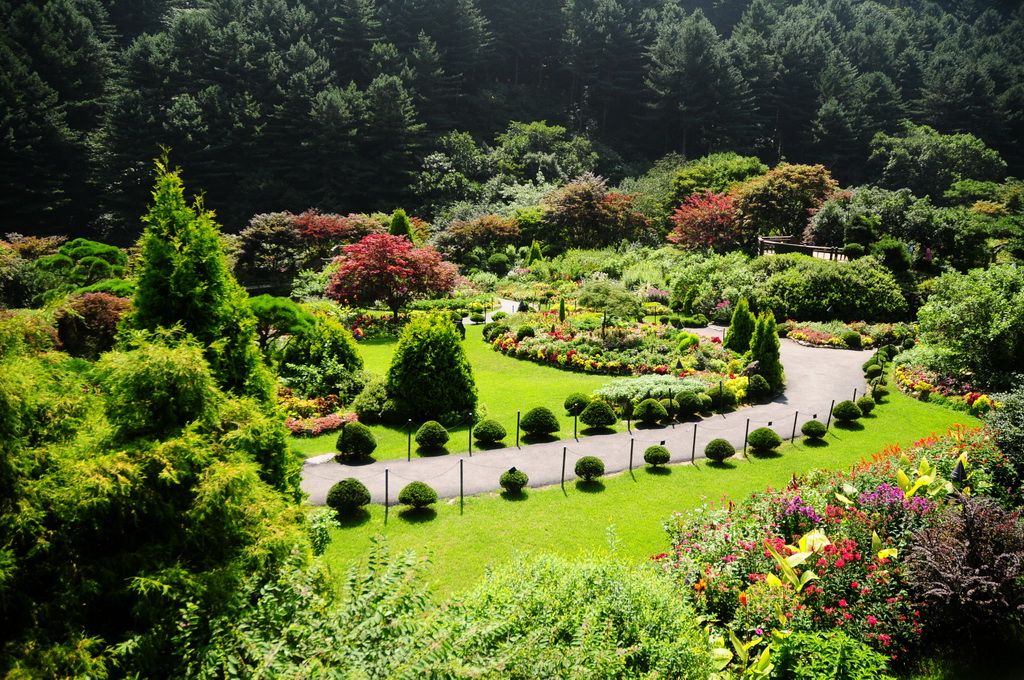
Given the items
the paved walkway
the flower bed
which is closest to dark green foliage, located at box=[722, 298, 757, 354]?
the paved walkway

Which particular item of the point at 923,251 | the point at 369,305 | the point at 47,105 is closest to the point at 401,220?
the point at 369,305

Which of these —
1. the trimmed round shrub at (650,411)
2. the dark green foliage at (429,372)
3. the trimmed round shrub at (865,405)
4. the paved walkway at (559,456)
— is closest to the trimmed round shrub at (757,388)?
the paved walkway at (559,456)

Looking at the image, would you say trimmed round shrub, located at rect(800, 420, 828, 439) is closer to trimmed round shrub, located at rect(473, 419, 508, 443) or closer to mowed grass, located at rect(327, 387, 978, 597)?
mowed grass, located at rect(327, 387, 978, 597)

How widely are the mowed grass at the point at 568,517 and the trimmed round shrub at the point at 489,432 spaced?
261 centimetres

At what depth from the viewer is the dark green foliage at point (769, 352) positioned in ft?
61.1

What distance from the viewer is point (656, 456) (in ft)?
43.5

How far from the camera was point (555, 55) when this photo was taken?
68.6 metres

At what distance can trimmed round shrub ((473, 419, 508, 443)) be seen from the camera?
14523 millimetres

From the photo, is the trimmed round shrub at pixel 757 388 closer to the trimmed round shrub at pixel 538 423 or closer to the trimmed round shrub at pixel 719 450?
the trimmed round shrub at pixel 719 450

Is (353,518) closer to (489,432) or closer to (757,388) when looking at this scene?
(489,432)

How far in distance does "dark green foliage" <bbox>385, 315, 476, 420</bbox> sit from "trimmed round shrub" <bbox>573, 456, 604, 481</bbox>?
4770mm

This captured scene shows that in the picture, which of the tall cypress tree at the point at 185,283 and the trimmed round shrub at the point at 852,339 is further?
the trimmed round shrub at the point at 852,339

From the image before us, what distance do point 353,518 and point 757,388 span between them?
1262cm

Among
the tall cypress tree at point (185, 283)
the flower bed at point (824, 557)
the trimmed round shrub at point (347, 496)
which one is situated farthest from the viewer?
the trimmed round shrub at point (347, 496)
